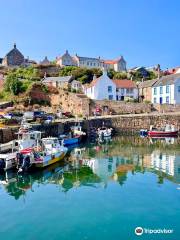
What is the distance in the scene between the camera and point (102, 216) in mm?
13289

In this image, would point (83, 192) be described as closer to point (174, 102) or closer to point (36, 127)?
point (36, 127)

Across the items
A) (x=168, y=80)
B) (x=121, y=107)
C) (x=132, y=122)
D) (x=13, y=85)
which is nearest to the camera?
(x=132, y=122)

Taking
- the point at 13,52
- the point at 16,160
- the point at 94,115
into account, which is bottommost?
the point at 16,160

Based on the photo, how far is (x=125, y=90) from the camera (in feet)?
185

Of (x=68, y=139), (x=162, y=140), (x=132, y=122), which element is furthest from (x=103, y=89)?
(x=68, y=139)

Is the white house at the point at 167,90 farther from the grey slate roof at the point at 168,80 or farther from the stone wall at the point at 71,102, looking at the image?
the stone wall at the point at 71,102

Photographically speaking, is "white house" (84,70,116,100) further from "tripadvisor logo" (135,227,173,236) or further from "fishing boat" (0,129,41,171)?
"tripadvisor logo" (135,227,173,236)

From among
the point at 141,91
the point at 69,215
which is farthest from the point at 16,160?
the point at 141,91

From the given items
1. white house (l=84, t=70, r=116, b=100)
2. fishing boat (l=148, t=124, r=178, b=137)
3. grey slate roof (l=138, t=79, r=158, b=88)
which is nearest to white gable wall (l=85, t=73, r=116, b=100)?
white house (l=84, t=70, r=116, b=100)

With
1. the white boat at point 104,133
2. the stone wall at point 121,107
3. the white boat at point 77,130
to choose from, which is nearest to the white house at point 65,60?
the stone wall at point 121,107

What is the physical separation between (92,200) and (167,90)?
40.6 meters

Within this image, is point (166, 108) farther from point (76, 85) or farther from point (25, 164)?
point (25, 164)

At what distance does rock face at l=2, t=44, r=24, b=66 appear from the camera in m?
75.8

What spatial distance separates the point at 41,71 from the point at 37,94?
17.0 m
